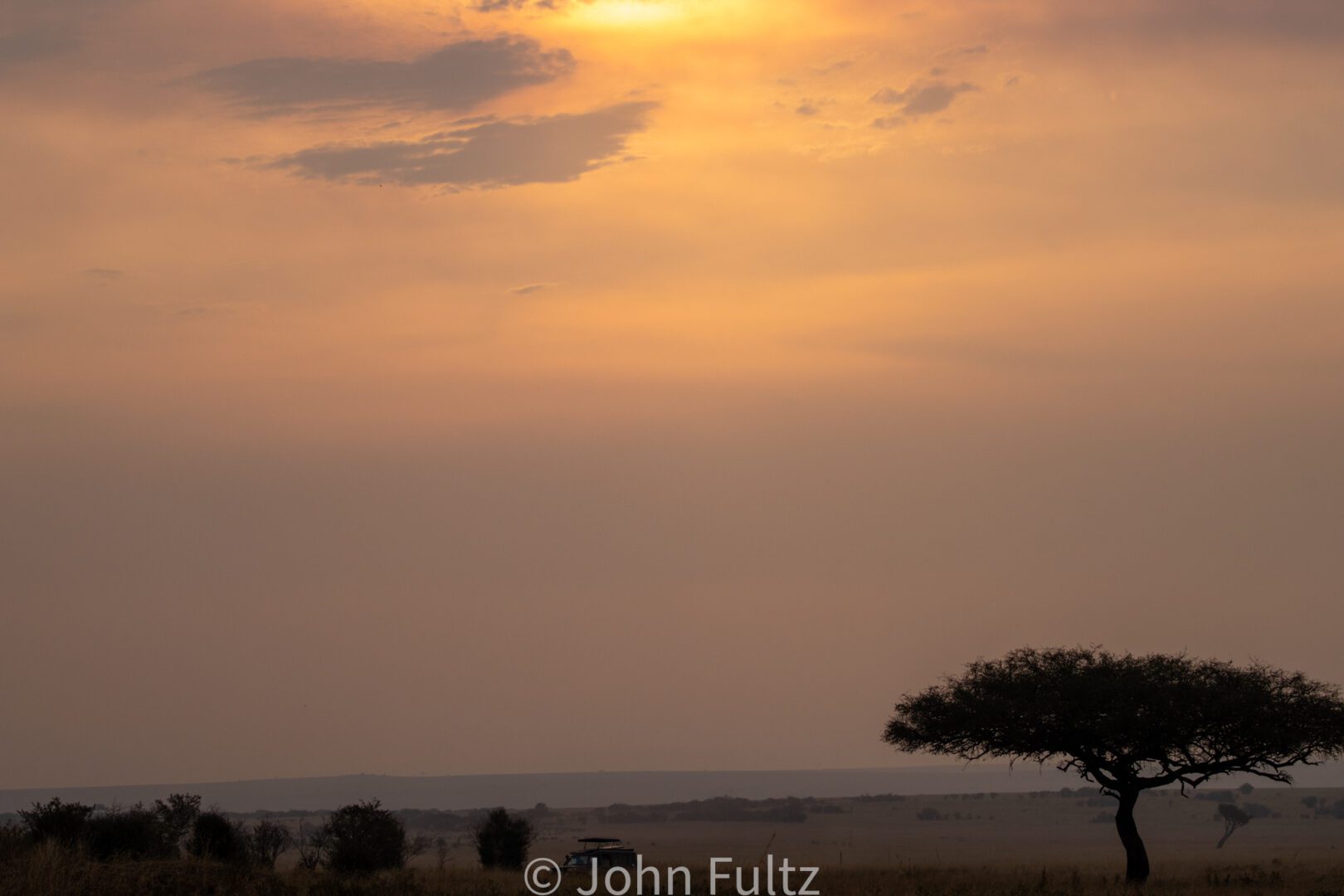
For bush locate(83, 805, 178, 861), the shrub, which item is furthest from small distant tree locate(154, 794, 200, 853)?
Result: the shrub

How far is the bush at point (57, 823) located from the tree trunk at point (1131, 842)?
1068 inches

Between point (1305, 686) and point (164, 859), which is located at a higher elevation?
point (1305, 686)

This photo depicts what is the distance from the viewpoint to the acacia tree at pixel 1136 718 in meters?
43.4

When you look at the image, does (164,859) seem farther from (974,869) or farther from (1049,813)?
(1049,813)

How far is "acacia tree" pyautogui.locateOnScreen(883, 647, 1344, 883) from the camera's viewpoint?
4338 centimetres

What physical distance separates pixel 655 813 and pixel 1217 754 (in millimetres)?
100443

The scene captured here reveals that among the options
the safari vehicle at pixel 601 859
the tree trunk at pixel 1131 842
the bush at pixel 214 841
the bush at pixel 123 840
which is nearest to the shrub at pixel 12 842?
the bush at pixel 123 840

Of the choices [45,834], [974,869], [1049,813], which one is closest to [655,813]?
[1049,813]

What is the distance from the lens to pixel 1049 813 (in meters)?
129

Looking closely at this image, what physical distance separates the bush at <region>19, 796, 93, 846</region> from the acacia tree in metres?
24.1

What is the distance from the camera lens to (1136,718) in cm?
4350

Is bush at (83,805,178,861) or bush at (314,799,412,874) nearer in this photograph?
bush at (83,805,178,861)

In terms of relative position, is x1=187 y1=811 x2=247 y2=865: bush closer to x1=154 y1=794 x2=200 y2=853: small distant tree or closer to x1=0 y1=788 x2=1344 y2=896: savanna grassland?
x1=0 y1=788 x2=1344 y2=896: savanna grassland

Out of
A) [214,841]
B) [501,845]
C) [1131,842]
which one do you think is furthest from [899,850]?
[214,841]
